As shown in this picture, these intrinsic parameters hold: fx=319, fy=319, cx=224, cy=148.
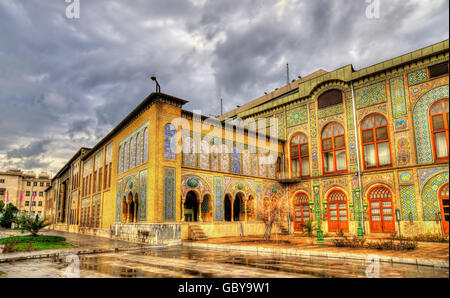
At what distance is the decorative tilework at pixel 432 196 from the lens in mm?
18562

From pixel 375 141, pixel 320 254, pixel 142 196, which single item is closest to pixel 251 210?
pixel 142 196

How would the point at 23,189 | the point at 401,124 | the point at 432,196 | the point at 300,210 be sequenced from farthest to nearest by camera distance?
the point at 23,189 < the point at 300,210 < the point at 401,124 < the point at 432,196

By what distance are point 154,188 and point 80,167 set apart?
25.3 m

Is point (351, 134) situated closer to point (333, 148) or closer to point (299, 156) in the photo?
point (333, 148)

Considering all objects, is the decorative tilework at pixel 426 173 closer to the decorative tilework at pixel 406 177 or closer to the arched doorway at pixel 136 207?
the decorative tilework at pixel 406 177

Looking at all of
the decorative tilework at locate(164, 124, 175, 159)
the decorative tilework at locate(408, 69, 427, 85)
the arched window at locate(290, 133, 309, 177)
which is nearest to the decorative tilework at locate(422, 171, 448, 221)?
the decorative tilework at locate(408, 69, 427, 85)

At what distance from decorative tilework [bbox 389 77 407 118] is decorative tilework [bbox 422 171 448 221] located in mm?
4438

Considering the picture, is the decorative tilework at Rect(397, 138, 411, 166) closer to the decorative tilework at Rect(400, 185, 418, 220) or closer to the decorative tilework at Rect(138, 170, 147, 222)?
the decorative tilework at Rect(400, 185, 418, 220)

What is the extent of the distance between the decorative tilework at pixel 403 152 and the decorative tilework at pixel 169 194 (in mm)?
14307

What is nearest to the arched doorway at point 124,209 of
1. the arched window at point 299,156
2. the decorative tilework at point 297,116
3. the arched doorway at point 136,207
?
the arched doorway at point 136,207

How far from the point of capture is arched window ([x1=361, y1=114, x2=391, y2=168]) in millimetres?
21312

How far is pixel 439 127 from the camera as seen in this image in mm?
19000

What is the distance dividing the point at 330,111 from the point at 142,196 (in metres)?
15.2
